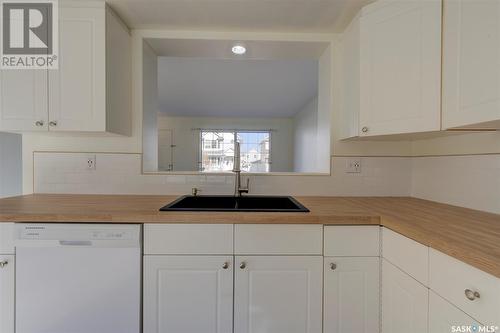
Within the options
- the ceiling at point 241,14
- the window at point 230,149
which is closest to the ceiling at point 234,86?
the window at point 230,149

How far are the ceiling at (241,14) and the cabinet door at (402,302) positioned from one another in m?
1.49

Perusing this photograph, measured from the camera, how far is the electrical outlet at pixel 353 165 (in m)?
1.79

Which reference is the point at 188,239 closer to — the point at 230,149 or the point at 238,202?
the point at 238,202

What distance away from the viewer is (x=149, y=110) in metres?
1.90

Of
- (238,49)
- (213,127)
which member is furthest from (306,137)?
(238,49)

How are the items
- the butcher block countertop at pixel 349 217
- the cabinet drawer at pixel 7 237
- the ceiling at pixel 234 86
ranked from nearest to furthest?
the butcher block countertop at pixel 349 217
the cabinet drawer at pixel 7 237
the ceiling at pixel 234 86

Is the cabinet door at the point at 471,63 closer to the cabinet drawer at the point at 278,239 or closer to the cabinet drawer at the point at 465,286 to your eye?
the cabinet drawer at the point at 465,286

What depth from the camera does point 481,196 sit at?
1295mm

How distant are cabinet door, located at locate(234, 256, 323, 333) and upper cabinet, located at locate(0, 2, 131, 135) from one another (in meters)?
1.21

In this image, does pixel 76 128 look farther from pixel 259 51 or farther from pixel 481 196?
pixel 481 196

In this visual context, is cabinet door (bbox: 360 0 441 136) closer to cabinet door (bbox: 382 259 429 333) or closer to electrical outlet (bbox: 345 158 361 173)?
electrical outlet (bbox: 345 158 361 173)

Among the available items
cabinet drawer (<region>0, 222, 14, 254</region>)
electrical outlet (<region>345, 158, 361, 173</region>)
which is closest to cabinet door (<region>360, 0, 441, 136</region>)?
electrical outlet (<region>345, 158, 361, 173</region>)

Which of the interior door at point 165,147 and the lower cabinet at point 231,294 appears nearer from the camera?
the lower cabinet at point 231,294

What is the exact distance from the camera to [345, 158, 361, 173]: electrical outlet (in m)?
1.79
